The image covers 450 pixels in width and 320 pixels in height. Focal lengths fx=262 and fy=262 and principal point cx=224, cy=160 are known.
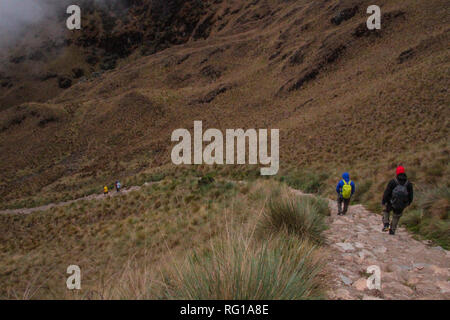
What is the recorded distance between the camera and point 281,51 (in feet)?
163

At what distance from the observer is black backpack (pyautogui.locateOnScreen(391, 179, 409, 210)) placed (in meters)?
4.87

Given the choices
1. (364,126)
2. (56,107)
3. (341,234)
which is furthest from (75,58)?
(341,234)

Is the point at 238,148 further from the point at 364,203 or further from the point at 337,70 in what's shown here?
the point at 337,70

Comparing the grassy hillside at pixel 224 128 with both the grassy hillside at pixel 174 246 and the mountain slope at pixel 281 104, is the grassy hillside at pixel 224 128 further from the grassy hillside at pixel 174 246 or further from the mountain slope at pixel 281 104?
the mountain slope at pixel 281 104

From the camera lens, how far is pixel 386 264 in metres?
3.46

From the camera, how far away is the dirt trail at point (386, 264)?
2688mm

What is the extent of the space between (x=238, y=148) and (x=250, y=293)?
23.6 meters
